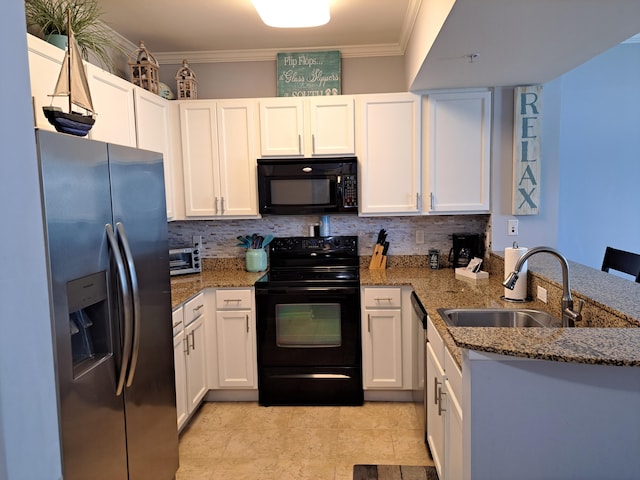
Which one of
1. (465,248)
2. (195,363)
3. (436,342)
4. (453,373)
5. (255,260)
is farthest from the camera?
(255,260)

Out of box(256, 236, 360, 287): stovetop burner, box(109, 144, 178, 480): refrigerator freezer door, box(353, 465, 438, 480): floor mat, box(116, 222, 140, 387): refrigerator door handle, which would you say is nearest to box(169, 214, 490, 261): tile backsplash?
box(256, 236, 360, 287): stovetop burner


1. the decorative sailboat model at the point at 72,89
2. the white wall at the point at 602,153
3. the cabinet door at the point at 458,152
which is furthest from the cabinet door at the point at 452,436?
the white wall at the point at 602,153

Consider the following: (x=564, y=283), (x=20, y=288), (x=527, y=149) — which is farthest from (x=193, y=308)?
(x=527, y=149)

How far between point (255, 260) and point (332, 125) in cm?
116

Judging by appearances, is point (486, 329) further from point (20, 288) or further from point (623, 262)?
point (623, 262)

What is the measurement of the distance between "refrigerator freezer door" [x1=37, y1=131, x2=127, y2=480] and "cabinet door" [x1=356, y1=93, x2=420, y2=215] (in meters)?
1.88

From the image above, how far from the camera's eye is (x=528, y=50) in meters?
2.12

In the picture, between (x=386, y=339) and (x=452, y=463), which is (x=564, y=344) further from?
(x=386, y=339)

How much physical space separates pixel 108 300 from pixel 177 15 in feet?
6.28

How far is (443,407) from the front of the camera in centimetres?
181

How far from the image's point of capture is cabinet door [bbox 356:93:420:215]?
117 inches

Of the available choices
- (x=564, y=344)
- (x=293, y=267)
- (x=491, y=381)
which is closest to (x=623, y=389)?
(x=564, y=344)

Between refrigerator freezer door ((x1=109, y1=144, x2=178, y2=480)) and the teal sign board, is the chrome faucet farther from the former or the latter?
the teal sign board

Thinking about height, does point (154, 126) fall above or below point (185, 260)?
above
